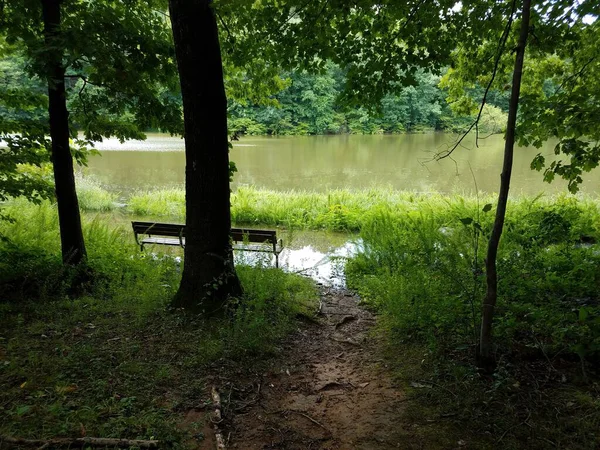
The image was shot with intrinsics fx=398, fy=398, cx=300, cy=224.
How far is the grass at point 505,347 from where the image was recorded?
8.64ft

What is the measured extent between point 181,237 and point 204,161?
3708 mm

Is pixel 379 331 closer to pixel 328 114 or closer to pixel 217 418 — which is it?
pixel 217 418

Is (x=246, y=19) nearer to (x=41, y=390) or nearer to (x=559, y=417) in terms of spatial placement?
(x=41, y=390)

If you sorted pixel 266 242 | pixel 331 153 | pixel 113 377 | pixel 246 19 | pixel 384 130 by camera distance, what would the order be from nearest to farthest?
1. pixel 113 377
2. pixel 246 19
3. pixel 266 242
4. pixel 331 153
5. pixel 384 130

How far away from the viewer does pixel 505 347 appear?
11.4 feet

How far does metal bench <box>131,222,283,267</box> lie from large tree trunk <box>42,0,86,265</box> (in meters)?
1.96

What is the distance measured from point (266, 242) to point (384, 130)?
4273 centimetres

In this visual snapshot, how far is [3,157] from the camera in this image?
5.34 metres

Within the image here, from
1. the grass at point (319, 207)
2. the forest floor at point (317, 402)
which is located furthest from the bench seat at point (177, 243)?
the grass at point (319, 207)

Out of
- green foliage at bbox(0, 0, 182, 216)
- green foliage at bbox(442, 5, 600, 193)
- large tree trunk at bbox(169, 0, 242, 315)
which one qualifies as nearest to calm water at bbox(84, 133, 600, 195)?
green foliage at bbox(442, 5, 600, 193)

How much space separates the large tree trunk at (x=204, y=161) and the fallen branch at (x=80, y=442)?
2.07m

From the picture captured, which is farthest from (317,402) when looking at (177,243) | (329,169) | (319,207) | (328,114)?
(328,114)

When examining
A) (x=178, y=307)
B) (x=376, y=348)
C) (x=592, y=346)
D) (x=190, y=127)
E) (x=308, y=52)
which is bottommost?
(x=376, y=348)

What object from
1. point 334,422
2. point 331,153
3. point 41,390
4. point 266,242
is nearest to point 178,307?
point 41,390
